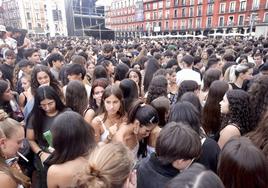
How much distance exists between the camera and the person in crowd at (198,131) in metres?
2.29

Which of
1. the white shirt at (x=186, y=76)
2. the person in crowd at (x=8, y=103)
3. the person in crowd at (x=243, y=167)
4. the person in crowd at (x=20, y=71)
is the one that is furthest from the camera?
the white shirt at (x=186, y=76)

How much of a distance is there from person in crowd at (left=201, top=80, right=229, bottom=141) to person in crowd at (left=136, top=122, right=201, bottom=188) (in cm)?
120

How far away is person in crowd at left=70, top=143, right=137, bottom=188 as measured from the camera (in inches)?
56.9

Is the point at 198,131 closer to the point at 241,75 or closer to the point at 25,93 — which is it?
the point at 241,75

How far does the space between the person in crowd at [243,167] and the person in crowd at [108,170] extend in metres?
0.67

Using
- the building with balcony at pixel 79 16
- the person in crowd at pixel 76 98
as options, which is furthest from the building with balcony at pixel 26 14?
the person in crowd at pixel 76 98

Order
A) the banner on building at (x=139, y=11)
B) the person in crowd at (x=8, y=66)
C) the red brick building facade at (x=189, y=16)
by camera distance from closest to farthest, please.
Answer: the person in crowd at (x=8, y=66) < the red brick building facade at (x=189, y=16) < the banner on building at (x=139, y=11)

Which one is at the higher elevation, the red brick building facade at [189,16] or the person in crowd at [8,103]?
the red brick building facade at [189,16]

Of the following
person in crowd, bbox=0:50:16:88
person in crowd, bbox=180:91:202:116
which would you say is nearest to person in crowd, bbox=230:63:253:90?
person in crowd, bbox=180:91:202:116

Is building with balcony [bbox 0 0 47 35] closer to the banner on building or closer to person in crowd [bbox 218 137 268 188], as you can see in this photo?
the banner on building

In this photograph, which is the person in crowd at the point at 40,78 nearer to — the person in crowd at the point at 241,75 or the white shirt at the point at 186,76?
the white shirt at the point at 186,76

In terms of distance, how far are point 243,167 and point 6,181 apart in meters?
1.80

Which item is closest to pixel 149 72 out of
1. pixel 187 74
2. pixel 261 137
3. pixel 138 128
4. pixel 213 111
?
pixel 187 74

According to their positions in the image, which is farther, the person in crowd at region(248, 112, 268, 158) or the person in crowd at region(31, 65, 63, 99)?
the person in crowd at region(31, 65, 63, 99)
